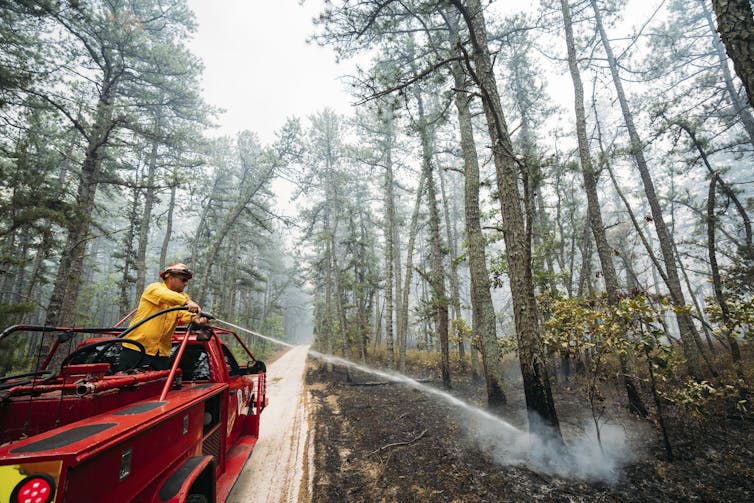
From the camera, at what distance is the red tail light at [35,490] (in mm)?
1547

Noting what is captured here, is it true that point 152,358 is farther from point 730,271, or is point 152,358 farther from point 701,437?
point 730,271

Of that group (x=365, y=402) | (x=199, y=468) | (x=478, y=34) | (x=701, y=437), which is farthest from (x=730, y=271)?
(x=199, y=468)

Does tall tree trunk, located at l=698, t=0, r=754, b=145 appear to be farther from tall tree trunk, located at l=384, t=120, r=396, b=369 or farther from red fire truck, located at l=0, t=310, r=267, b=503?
red fire truck, located at l=0, t=310, r=267, b=503

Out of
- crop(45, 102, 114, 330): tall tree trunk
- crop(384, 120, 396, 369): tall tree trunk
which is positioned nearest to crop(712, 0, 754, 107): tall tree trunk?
crop(384, 120, 396, 369): tall tree trunk

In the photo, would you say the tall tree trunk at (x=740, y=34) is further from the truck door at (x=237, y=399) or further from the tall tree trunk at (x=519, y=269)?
the truck door at (x=237, y=399)

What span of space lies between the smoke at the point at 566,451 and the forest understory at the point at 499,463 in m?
0.07

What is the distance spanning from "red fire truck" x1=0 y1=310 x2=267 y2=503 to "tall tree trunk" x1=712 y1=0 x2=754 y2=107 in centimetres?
639

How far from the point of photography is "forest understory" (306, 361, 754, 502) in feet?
12.7

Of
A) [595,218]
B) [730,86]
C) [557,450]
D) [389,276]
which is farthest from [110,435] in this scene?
[730,86]

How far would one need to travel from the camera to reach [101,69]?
11.2 m

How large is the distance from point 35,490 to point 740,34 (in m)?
6.98

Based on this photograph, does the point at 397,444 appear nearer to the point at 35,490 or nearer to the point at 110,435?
the point at 110,435

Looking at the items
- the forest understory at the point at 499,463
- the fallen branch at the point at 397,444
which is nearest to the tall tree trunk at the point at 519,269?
the forest understory at the point at 499,463

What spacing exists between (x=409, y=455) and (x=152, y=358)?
4282 millimetres
